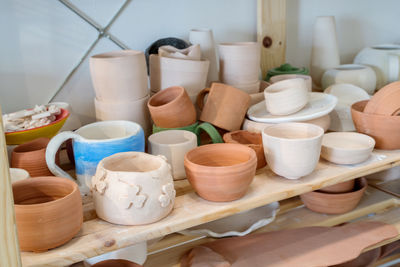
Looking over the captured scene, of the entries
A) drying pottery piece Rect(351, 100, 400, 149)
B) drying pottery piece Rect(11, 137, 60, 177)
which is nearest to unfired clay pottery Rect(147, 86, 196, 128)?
drying pottery piece Rect(11, 137, 60, 177)

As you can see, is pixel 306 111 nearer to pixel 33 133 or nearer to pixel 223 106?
pixel 223 106

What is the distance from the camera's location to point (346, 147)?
39.3 inches

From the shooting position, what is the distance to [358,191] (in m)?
1.17

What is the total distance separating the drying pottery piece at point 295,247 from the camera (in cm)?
101

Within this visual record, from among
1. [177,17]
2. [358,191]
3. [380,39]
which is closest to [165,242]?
[358,191]

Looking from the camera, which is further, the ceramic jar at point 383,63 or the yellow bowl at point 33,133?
the ceramic jar at point 383,63

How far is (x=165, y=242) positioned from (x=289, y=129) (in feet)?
1.34

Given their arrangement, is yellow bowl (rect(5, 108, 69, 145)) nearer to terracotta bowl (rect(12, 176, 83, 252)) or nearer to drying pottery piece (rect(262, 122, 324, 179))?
terracotta bowl (rect(12, 176, 83, 252))

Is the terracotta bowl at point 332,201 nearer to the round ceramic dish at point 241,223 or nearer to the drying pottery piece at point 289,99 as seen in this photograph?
the round ceramic dish at point 241,223

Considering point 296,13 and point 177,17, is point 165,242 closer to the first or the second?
point 177,17

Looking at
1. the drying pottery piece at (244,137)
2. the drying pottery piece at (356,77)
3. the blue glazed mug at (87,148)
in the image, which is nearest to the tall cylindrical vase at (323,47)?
the drying pottery piece at (356,77)

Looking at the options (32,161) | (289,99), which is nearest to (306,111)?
(289,99)

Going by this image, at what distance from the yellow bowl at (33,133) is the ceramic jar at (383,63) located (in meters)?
1.07

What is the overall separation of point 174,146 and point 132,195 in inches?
8.2
